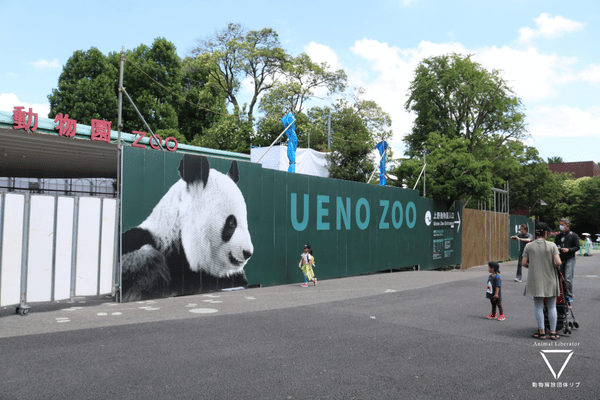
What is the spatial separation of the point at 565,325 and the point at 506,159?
120 ft

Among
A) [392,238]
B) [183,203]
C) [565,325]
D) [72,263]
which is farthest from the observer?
[392,238]

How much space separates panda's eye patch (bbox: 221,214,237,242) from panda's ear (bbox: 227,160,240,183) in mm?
975

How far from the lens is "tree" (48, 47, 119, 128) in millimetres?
36156

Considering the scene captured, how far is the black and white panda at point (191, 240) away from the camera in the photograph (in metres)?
10.3

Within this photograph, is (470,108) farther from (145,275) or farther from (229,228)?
(145,275)

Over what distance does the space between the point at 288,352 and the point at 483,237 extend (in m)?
23.0

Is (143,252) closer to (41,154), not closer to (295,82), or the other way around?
(41,154)

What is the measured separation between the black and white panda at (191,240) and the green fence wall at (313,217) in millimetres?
248

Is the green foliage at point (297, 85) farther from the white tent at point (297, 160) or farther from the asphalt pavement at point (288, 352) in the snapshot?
the asphalt pavement at point (288, 352)

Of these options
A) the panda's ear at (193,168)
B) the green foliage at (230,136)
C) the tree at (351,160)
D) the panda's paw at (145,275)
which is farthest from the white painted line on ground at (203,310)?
the green foliage at (230,136)

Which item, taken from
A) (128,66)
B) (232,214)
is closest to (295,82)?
(128,66)

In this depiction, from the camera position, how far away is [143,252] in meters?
10.3

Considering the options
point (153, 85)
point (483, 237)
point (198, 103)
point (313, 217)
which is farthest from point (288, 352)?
point (198, 103)

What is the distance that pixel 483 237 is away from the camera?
26.6 meters
